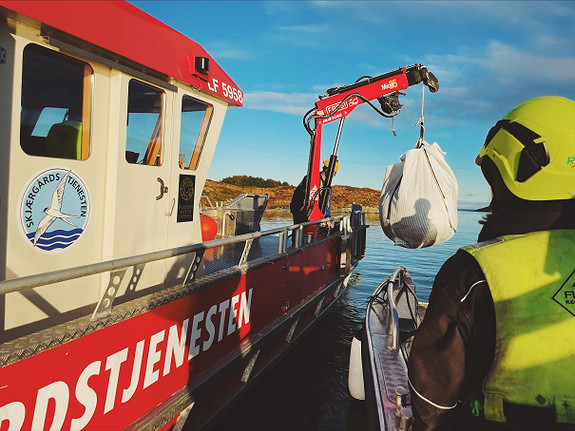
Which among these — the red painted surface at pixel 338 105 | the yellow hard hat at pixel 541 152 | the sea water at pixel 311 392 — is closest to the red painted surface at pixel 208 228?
the sea water at pixel 311 392

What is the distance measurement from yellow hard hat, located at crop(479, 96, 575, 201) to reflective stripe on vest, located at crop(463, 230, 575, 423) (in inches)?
6.1

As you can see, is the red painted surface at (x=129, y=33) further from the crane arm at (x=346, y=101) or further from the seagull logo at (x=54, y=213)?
the crane arm at (x=346, y=101)

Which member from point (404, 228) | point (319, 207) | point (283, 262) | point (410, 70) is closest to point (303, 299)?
point (283, 262)

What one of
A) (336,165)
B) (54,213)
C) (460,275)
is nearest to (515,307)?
(460,275)

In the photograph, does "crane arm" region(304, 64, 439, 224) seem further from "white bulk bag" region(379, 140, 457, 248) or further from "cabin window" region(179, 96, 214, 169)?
"white bulk bag" region(379, 140, 457, 248)

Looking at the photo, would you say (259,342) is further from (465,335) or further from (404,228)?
(465,335)

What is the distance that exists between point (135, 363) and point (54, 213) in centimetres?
108

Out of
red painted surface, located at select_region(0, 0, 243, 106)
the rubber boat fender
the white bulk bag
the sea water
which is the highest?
red painted surface, located at select_region(0, 0, 243, 106)

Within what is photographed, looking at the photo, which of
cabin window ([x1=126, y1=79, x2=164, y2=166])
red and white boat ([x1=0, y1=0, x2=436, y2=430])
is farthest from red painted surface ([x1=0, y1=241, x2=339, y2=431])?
cabin window ([x1=126, y1=79, x2=164, y2=166])

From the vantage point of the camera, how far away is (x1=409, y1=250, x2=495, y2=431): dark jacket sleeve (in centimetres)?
132

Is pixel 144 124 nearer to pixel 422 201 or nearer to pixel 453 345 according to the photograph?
pixel 422 201

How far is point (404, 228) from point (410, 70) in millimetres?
5598

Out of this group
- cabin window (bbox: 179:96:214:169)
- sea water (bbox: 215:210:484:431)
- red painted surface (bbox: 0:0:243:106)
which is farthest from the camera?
sea water (bbox: 215:210:484:431)

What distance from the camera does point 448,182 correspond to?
2.37 m
